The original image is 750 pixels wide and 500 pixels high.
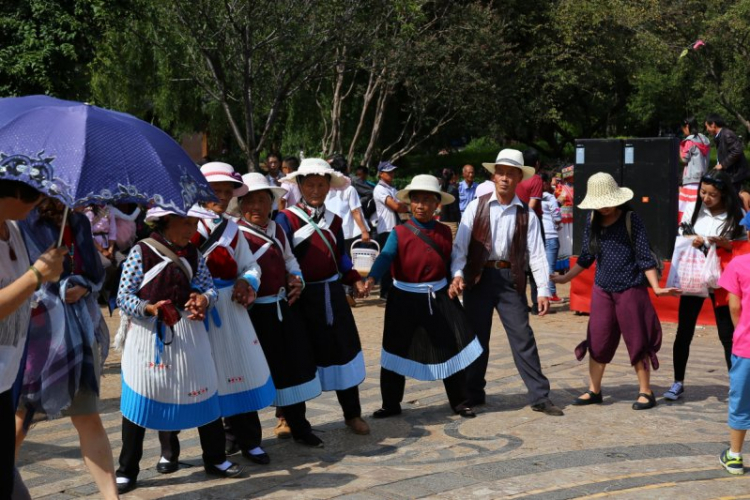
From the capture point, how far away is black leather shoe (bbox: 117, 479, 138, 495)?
5.68 m

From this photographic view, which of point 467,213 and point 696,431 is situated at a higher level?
point 467,213

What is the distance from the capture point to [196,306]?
555 centimetres

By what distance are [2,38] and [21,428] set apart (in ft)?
43.6

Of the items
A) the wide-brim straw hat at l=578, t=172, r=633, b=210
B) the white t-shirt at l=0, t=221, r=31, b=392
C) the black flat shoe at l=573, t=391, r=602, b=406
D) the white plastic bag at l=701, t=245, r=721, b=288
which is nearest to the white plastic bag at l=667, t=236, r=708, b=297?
the white plastic bag at l=701, t=245, r=721, b=288

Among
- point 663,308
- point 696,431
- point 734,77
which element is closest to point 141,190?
point 696,431

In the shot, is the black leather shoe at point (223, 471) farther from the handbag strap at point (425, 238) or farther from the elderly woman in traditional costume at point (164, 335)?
the handbag strap at point (425, 238)

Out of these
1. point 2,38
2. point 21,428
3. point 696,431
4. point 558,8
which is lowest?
point 696,431

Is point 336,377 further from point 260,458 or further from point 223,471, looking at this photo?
point 223,471

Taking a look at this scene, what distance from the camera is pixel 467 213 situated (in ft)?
25.4

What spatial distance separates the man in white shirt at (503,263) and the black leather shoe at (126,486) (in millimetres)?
2775

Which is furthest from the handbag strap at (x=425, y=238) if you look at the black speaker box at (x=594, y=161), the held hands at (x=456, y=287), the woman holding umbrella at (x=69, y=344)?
the black speaker box at (x=594, y=161)

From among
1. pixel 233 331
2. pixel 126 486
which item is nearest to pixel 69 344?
pixel 126 486

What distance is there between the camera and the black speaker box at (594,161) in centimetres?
1453

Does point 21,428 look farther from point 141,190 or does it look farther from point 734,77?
point 734,77
